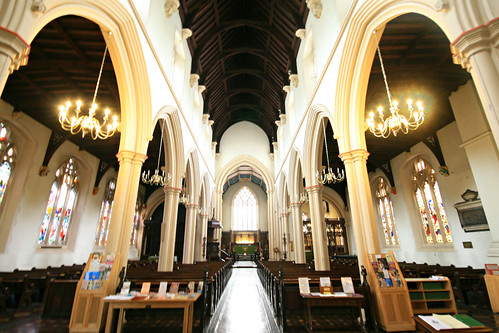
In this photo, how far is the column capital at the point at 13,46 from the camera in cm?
252

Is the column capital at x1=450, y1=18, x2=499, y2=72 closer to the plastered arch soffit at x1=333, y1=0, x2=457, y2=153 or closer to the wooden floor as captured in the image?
the plastered arch soffit at x1=333, y1=0, x2=457, y2=153

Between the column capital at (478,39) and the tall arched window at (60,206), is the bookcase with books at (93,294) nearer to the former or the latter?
the column capital at (478,39)

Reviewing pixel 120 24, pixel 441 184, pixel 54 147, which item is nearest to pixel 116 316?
pixel 120 24

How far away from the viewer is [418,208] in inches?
440

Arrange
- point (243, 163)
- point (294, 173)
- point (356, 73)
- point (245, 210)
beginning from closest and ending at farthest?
1. point (356, 73)
2. point (294, 173)
3. point (243, 163)
4. point (245, 210)

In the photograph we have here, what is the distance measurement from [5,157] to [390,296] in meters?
10.8

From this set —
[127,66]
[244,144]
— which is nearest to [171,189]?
[127,66]

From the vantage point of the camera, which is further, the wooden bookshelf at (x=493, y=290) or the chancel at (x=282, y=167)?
the wooden bookshelf at (x=493, y=290)

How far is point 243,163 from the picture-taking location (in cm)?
1902

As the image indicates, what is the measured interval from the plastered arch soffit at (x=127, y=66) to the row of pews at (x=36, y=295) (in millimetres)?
3115

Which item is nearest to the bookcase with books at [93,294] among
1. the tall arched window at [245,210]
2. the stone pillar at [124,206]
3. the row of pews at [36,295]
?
the stone pillar at [124,206]

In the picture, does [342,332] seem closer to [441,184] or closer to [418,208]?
[441,184]

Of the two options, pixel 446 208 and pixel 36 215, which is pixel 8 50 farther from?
pixel 446 208

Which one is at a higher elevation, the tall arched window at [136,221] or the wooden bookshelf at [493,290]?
the tall arched window at [136,221]
